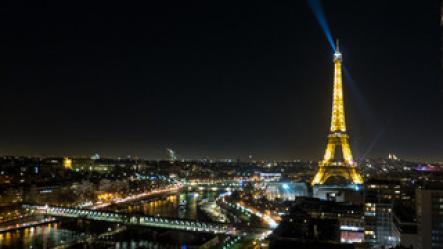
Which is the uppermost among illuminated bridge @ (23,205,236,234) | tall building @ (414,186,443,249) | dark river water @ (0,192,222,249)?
tall building @ (414,186,443,249)

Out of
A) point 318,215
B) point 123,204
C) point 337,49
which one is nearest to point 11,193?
point 123,204

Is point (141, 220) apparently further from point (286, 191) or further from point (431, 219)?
point (286, 191)

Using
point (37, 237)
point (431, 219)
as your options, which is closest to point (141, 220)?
point (37, 237)

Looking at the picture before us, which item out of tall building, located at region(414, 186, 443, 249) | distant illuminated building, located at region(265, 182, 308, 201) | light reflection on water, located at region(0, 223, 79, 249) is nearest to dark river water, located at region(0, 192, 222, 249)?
light reflection on water, located at region(0, 223, 79, 249)

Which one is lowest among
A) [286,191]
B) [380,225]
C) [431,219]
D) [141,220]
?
[286,191]

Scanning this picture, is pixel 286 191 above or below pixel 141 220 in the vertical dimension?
below

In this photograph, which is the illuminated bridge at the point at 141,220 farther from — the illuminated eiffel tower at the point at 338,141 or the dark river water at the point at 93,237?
the illuminated eiffel tower at the point at 338,141

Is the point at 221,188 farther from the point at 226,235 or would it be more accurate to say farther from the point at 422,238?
the point at 422,238

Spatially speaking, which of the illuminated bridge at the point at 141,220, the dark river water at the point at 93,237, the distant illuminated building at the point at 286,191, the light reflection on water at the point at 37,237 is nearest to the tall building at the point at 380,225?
the illuminated bridge at the point at 141,220

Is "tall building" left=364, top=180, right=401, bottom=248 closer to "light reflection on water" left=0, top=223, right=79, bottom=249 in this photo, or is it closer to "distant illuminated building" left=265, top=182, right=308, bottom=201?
"light reflection on water" left=0, top=223, right=79, bottom=249
